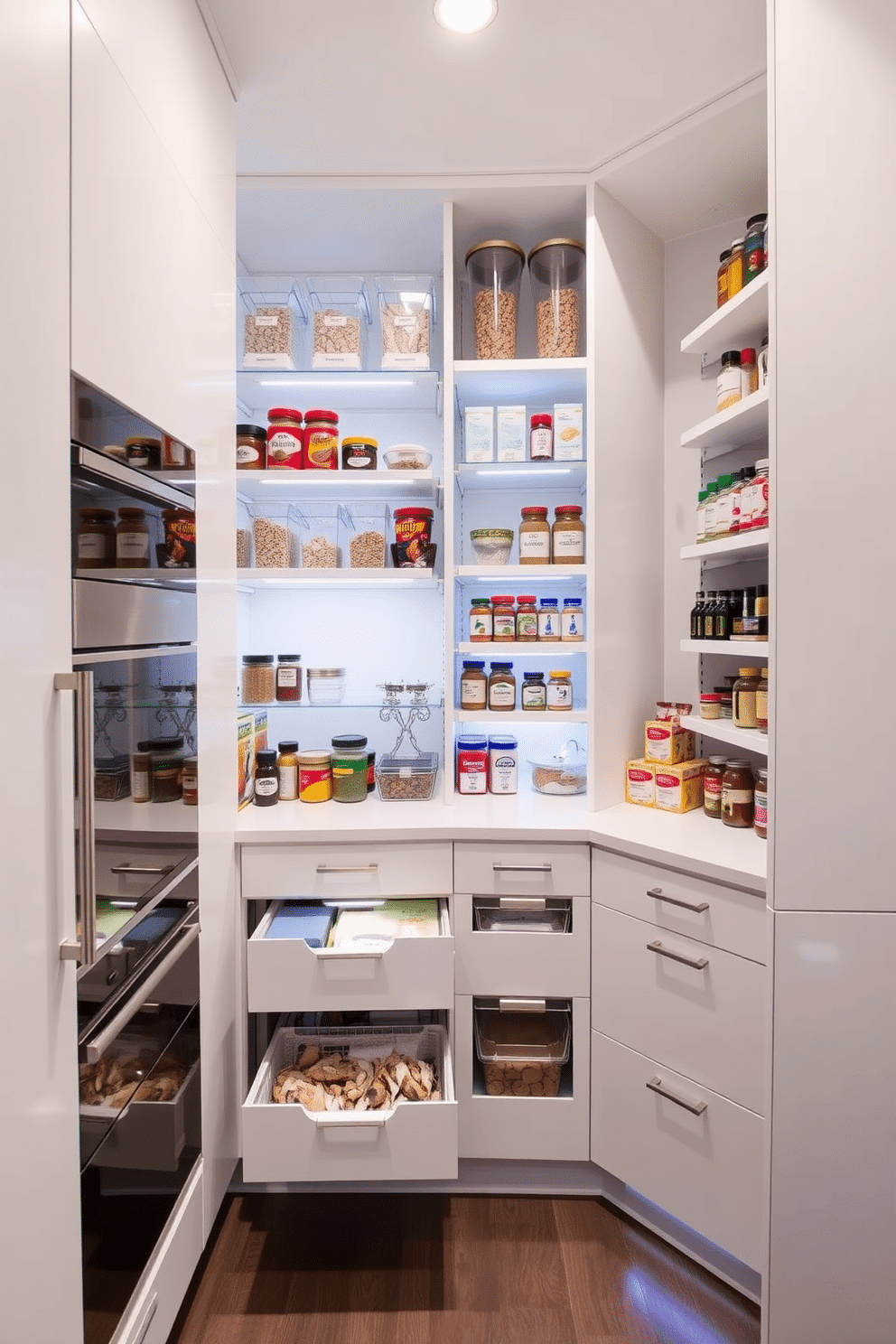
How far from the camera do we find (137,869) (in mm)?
1186

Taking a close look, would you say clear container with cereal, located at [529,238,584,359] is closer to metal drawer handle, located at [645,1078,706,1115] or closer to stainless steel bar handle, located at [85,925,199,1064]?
stainless steel bar handle, located at [85,925,199,1064]

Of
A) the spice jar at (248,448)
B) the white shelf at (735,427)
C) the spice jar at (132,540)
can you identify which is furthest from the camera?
the spice jar at (248,448)

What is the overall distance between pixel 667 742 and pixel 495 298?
1.36 meters

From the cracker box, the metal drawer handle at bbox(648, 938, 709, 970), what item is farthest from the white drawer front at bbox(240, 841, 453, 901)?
the cracker box

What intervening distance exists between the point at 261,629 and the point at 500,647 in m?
0.85

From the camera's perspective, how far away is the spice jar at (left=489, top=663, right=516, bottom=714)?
2146mm

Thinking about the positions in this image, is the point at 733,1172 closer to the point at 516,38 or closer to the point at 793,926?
the point at 793,926

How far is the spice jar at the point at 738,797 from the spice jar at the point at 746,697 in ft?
0.42

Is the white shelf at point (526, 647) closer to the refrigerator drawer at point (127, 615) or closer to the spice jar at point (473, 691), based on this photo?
the spice jar at point (473, 691)

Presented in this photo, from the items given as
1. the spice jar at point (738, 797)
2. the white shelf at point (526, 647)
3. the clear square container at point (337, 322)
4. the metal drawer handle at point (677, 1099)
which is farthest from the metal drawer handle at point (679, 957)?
the clear square container at point (337, 322)

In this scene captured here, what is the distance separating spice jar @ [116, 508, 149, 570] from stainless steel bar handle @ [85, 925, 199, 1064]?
677 mm

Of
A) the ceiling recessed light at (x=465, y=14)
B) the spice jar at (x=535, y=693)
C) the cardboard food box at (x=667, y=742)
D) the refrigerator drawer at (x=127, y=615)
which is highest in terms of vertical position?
the ceiling recessed light at (x=465, y=14)

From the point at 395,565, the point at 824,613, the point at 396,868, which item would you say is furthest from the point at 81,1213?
the point at 395,565

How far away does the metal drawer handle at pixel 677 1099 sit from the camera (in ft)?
5.16
